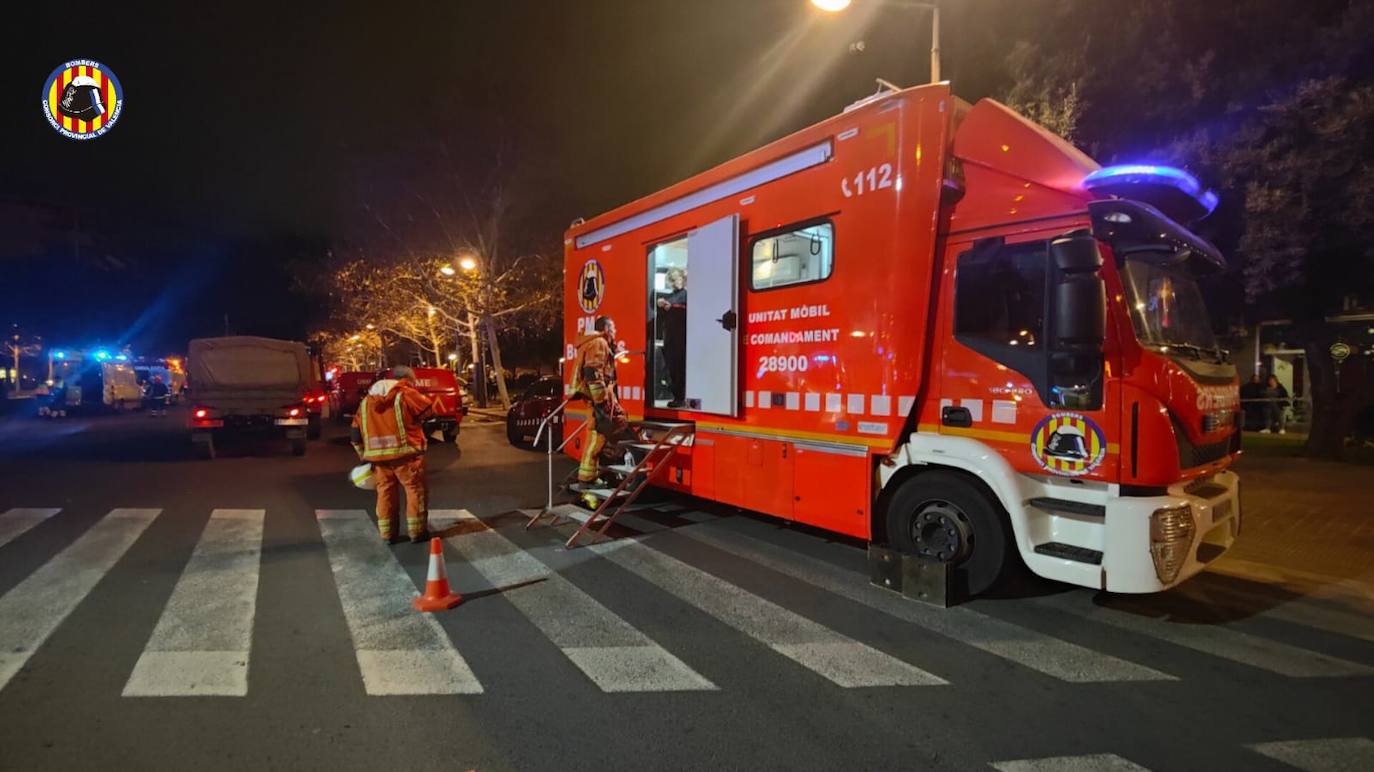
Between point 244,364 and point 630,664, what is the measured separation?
13.1 metres

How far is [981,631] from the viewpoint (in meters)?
4.59

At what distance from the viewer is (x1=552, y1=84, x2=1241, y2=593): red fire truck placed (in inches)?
172

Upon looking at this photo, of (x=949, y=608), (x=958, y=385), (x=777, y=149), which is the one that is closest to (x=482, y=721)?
(x=949, y=608)

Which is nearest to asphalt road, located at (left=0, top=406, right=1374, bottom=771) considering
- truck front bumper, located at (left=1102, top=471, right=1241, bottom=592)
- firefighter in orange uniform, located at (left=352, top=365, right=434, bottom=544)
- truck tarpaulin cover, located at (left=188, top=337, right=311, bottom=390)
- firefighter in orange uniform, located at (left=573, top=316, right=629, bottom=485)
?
firefighter in orange uniform, located at (left=352, top=365, right=434, bottom=544)

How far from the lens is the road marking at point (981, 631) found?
13.2 feet

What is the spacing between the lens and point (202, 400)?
12.9 meters

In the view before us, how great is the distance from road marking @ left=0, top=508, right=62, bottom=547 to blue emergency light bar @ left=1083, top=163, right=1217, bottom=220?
9695 mm

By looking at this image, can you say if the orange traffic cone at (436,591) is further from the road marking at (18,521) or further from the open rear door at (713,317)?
the road marking at (18,521)

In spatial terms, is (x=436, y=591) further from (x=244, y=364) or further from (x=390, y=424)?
(x=244, y=364)

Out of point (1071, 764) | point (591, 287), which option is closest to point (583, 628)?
point (1071, 764)

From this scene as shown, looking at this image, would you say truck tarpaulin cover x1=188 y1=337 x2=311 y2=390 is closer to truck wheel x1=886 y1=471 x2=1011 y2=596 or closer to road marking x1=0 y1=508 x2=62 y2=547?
road marking x1=0 y1=508 x2=62 y2=547

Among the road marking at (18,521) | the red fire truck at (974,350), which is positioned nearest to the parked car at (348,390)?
the road marking at (18,521)

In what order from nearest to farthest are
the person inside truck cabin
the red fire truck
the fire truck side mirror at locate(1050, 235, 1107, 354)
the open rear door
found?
the fire truck side mirror at locate(1050, 235, 1107, 354)
the red fire truck
the open rear door
the person inside truck cabin

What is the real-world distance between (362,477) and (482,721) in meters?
4.21
